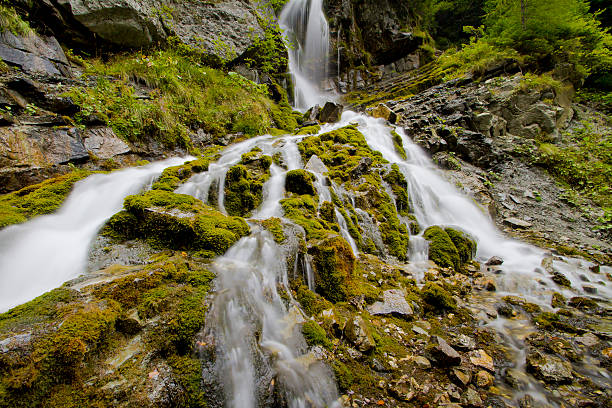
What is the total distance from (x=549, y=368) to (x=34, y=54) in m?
11.6

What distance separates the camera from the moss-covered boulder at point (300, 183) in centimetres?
542

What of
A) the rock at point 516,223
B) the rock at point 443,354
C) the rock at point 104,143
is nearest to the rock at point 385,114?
the rock at point 516,223

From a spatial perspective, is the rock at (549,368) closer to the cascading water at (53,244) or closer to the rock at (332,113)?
the cascading water at (53,244)

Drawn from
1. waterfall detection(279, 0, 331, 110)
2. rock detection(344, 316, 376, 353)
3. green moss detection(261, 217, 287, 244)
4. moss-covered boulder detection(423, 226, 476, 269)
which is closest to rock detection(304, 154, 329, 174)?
→ green moss detection(261, 217, 287, 244)

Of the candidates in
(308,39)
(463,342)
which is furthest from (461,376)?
(308,39)

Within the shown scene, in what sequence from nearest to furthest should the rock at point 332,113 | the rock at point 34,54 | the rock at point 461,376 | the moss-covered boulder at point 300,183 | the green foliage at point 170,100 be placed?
the rock at point 461,376 → the moss-covered boulder at point 300,183 → the rock at point 34,54 → the green foliage at point 170,100 → the rock at point 332,113

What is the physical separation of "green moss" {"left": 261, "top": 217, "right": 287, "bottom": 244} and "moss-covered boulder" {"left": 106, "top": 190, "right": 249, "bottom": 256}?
319mm

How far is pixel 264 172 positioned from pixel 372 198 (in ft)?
9.52

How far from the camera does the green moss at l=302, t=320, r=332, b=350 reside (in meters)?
2.62

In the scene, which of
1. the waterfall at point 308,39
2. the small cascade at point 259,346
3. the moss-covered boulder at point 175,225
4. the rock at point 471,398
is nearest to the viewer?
the small cascade at point 259,346

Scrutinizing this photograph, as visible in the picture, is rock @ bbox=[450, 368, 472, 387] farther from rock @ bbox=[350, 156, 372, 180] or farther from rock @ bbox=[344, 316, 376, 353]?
rock @ bbox=[350, 156, 372, 180]

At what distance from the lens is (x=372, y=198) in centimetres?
633

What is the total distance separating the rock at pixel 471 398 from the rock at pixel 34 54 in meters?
10.2

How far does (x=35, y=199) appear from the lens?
4.10 m
